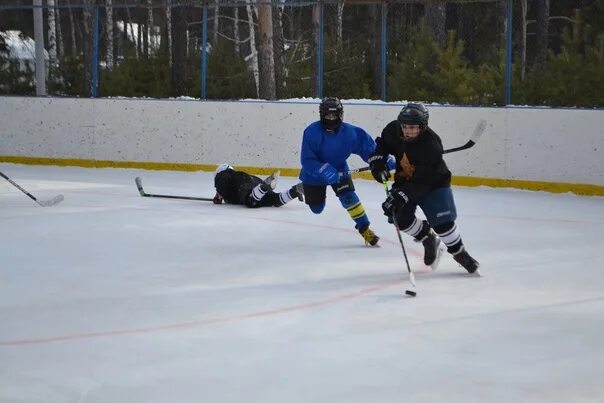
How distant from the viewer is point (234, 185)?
932cm

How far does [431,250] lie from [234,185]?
311cm

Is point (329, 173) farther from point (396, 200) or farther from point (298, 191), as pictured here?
point (298, 191)

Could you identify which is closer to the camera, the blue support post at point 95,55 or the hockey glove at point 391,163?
the hockey glove at point 391,163

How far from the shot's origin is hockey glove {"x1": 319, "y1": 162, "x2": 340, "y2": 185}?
7.30m

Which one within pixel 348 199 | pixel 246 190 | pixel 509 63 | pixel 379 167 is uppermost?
pixel 509 63

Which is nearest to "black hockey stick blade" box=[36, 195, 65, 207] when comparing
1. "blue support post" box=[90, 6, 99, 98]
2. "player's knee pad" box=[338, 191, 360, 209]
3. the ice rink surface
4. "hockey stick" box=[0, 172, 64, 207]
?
"hockey stick" box=[0, 172, 64, 207]

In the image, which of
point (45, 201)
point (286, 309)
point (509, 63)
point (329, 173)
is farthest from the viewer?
point (509, 63)

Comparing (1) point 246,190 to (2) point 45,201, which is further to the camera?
(2) point 45,201

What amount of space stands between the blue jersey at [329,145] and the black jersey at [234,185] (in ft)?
5.97

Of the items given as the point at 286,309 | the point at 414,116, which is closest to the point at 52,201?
the point at 414,116

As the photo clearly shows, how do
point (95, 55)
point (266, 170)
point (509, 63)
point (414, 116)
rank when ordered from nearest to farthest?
point (414, 116) < point (509, 63) < point (266, 170) < point (95, 55)

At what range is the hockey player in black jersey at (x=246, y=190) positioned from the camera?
9.14 meters

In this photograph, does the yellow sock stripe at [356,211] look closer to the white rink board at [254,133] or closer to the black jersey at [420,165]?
the black jersey at [420,165]


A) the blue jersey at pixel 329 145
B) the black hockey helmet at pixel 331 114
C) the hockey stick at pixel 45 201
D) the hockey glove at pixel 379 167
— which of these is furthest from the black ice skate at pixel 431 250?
the hockey stick at pixel 45 201
